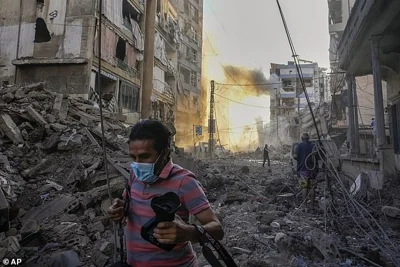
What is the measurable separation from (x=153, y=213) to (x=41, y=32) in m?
Answer: 18.0

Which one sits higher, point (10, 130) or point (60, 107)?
point (60, 107)

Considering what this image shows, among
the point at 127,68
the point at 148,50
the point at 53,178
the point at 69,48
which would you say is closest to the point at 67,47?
the point at 69,48

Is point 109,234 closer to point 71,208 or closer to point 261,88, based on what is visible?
point 71,208

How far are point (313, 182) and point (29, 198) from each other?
20.7 ft

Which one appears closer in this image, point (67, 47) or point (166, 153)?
point (166, 153)

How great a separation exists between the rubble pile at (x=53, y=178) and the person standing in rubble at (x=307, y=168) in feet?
13.7

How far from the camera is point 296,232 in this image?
5.22 metres

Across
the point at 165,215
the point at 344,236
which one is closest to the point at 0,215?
the point at 165,215

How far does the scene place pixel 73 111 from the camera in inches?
A: 420

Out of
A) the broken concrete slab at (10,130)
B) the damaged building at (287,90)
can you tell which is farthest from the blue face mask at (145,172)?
the damaged building at (287,90)

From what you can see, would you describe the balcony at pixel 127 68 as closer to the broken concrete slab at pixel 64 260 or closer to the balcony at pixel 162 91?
the balcony at pixel 162 91

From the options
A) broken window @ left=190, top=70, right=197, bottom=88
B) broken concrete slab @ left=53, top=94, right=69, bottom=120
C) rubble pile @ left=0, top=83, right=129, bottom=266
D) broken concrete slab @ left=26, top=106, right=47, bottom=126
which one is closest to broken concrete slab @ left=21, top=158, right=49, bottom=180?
rubble pile @ left=0, top=83, right=129, bottom=266

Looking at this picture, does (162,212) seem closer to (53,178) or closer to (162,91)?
(53,178)

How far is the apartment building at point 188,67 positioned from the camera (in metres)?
33.5
